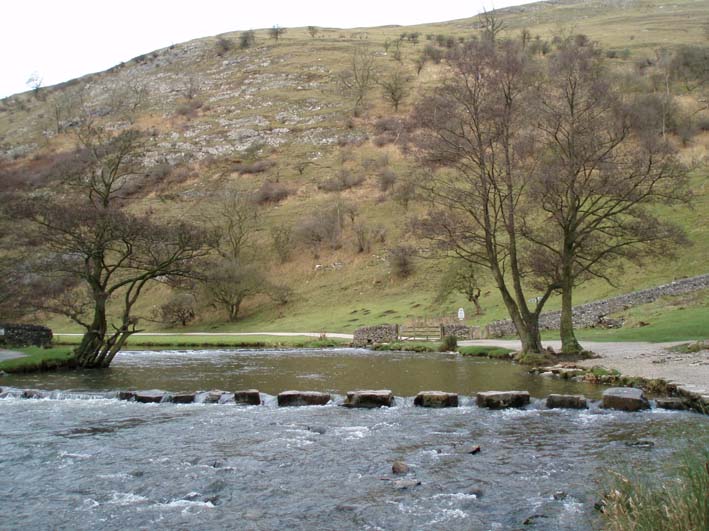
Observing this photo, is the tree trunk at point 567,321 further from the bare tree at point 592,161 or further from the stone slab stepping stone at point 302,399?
the stone slab stepping stone at point 302,399

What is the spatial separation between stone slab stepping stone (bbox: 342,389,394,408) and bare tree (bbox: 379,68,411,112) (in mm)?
114895

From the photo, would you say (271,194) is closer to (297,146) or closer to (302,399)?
(297,146)

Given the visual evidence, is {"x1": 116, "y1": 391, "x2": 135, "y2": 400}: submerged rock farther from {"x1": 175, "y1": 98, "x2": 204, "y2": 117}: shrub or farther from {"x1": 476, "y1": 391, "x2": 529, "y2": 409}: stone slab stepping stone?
{"x1": 175, "y1": 98, "x2": 204, "y2": 117}: shrub

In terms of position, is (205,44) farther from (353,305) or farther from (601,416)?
(601,416)

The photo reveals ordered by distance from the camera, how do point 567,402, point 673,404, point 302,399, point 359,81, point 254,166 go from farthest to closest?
point 359,81, point 254,166, point 302,399, point 567,402, point 673,404

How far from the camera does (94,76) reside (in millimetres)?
189125

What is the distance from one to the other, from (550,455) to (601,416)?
13.6ft

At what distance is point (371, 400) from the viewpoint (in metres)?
16.4

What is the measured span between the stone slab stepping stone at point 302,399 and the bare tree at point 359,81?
383 ft

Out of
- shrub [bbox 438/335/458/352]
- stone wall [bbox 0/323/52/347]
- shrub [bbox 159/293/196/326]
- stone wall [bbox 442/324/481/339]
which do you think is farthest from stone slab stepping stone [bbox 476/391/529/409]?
shrub [bbox 159/293/196/326]

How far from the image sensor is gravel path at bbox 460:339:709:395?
17033 millimetres

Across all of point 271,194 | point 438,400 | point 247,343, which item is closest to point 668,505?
point 438,400

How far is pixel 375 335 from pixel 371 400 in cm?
2607

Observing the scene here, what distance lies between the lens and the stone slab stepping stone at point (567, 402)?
599 inches
